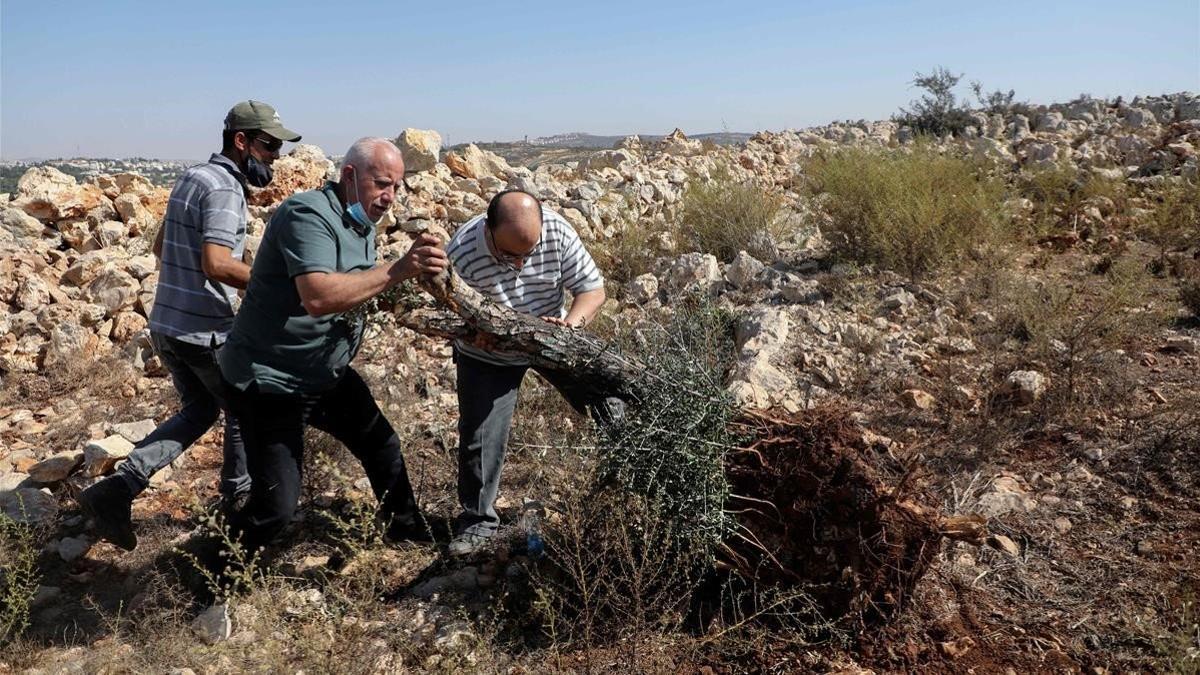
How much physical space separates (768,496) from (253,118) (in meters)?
2.37

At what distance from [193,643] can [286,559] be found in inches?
23.2

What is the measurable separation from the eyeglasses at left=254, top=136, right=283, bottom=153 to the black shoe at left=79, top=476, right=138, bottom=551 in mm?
1410

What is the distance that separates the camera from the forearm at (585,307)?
3102 mm

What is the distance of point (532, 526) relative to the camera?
10.5 ft

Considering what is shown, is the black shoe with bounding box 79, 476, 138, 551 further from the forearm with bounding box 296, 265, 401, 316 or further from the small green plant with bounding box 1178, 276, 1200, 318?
the small green plant with bounding box 1178, 276, 1200, 318

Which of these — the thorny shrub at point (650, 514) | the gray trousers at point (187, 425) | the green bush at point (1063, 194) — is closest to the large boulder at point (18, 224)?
the gray trousers at point (187, 425)

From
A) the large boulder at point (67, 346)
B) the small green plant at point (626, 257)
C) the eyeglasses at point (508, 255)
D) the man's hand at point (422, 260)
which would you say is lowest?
the large boulder at point (67, 346)

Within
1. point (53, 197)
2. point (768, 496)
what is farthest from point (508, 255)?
point (53, 197)

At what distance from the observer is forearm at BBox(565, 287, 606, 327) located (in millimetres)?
3102

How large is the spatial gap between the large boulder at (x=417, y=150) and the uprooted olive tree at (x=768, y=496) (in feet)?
20.1

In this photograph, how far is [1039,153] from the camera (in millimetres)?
12516

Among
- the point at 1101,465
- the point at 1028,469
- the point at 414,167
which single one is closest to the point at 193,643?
the point at 1028,469

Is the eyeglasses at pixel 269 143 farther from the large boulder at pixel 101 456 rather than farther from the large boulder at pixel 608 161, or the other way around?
the large boulder at pixel 608 161

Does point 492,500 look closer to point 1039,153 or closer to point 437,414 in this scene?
point 437,414
